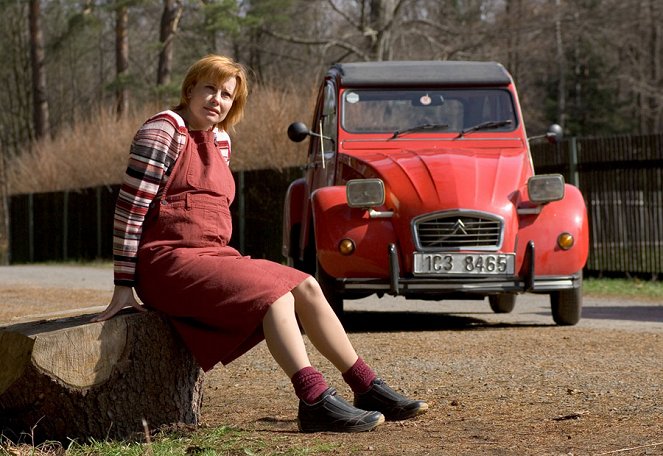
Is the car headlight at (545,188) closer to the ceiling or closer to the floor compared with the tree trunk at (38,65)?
closer to the floor

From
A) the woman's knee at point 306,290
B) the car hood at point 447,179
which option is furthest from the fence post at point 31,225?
the woman's knee at point 306,290

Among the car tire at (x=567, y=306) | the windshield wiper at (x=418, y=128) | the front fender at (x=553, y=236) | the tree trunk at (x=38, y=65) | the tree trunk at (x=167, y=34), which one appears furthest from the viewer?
the tree trunk at (x=38, y=65)

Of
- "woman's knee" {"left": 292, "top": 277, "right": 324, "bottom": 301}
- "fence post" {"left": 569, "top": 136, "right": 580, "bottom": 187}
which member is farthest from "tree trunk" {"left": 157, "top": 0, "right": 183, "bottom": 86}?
"woman's knee" {"left": 292, "top": 277, "right": 324, "bottom": 301}

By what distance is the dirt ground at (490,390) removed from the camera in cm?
474

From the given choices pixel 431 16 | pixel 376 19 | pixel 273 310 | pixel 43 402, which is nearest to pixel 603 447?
pixel 273 310

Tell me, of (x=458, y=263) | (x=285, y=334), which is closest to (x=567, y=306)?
(x=458, y=263)

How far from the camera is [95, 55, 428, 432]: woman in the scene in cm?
490

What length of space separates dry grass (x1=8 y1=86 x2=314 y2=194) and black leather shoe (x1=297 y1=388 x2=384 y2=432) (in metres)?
17.6

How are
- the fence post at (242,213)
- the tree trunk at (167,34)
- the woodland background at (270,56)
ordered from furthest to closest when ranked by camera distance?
the tree trunk at (167,34) < the woodland background at (270,56) < the fence post at (242,213)

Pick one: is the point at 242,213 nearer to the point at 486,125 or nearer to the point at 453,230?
the point at 486,125

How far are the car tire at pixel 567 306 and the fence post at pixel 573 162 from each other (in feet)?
23.0

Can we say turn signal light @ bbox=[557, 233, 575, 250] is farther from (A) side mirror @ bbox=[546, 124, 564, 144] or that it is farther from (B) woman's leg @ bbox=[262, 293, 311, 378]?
(B) woman's leg @ bbox=[262, 293, 311, 378]

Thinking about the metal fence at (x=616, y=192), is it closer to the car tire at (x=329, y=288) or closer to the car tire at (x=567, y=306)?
the car tire at (x=567, y=306)

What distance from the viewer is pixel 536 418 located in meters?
5.33
